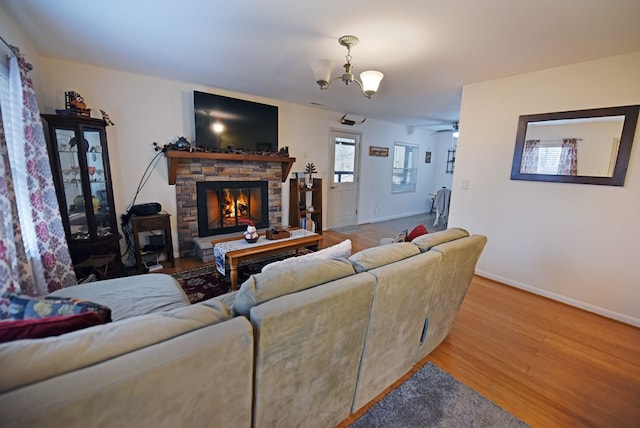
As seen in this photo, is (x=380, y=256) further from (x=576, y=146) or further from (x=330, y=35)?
(x=576, y=146)

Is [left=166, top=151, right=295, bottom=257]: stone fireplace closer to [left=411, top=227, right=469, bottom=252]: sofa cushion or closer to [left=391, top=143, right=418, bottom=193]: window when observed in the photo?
[left=411, top=227, right=469, bottom=252]: sofa cushion

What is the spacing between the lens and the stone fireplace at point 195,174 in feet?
11.4

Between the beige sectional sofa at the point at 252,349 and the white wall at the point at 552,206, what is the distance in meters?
1.65

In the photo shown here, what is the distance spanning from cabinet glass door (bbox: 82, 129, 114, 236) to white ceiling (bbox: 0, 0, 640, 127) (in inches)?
32.1

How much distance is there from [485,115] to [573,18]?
1.38 meters

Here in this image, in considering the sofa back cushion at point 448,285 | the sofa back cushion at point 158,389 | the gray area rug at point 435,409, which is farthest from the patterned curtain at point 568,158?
the sofa back cushion at point 158,389

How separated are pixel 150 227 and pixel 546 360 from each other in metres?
3.87

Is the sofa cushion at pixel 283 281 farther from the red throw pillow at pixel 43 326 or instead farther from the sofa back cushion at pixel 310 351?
the red throw pillow at pixel 43 326

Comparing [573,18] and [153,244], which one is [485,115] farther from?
[153,244]

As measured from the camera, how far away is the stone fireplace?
3471mm

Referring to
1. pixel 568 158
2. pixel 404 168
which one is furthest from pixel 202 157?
pixel 404 168

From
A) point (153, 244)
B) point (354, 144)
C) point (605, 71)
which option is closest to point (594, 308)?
point (605, 71)

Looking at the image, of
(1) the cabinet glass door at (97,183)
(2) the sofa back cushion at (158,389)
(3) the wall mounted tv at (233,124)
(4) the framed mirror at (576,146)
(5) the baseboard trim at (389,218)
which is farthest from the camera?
(5) the baseboard trim at (389,218)

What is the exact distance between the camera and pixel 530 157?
9.21 ft
